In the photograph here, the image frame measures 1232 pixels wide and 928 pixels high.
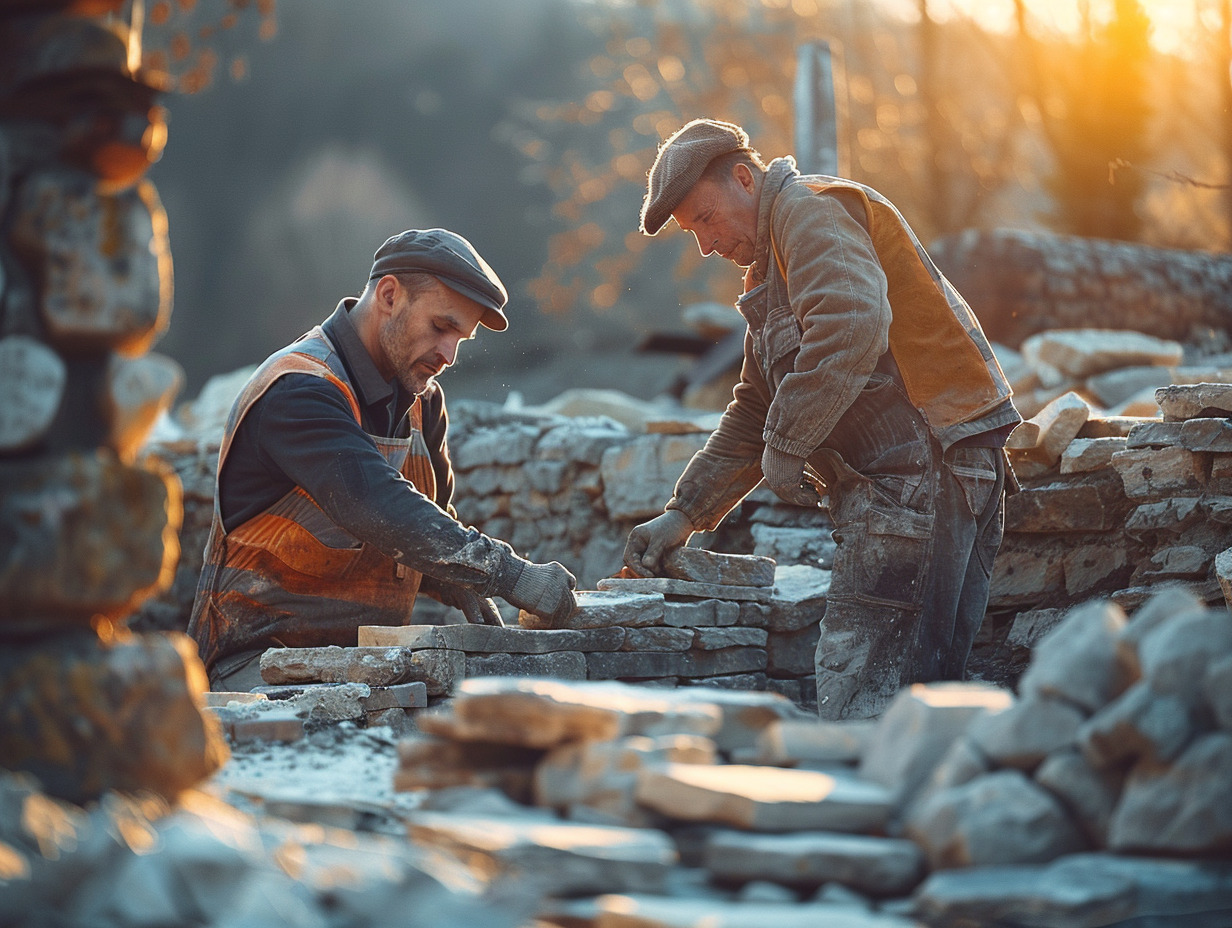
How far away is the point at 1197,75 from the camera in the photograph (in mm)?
18156

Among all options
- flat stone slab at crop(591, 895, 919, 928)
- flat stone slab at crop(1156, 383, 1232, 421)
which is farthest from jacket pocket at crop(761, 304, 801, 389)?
flat stone slab at crop(591, 895, 919, 928)

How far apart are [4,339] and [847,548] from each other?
2.67m

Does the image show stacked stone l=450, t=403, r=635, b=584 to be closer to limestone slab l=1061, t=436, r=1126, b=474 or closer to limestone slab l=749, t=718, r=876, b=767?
limestone slab l=1061, t=436, r=1126, b=474

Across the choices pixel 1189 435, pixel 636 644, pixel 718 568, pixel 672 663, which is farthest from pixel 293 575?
pixel 1189 435

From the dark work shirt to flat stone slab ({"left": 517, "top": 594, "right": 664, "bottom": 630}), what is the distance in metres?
0.33

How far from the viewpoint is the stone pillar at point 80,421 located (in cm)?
181

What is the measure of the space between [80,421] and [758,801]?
4.14 feet

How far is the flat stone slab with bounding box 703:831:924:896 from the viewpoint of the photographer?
166cm

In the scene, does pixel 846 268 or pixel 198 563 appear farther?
pixel 198 563

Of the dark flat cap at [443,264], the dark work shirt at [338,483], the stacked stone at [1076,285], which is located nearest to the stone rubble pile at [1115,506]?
the dark flat cap at [443,264]

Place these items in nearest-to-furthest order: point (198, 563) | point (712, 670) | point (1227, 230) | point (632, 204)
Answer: point (712, 670) < point (198, 563) < point (1227, 230) < point (632, 204)

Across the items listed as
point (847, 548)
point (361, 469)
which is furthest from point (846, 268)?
point (361, 469)

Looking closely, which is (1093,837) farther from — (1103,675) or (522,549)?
(522,549)

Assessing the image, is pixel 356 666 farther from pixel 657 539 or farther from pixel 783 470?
pixel 783 470
